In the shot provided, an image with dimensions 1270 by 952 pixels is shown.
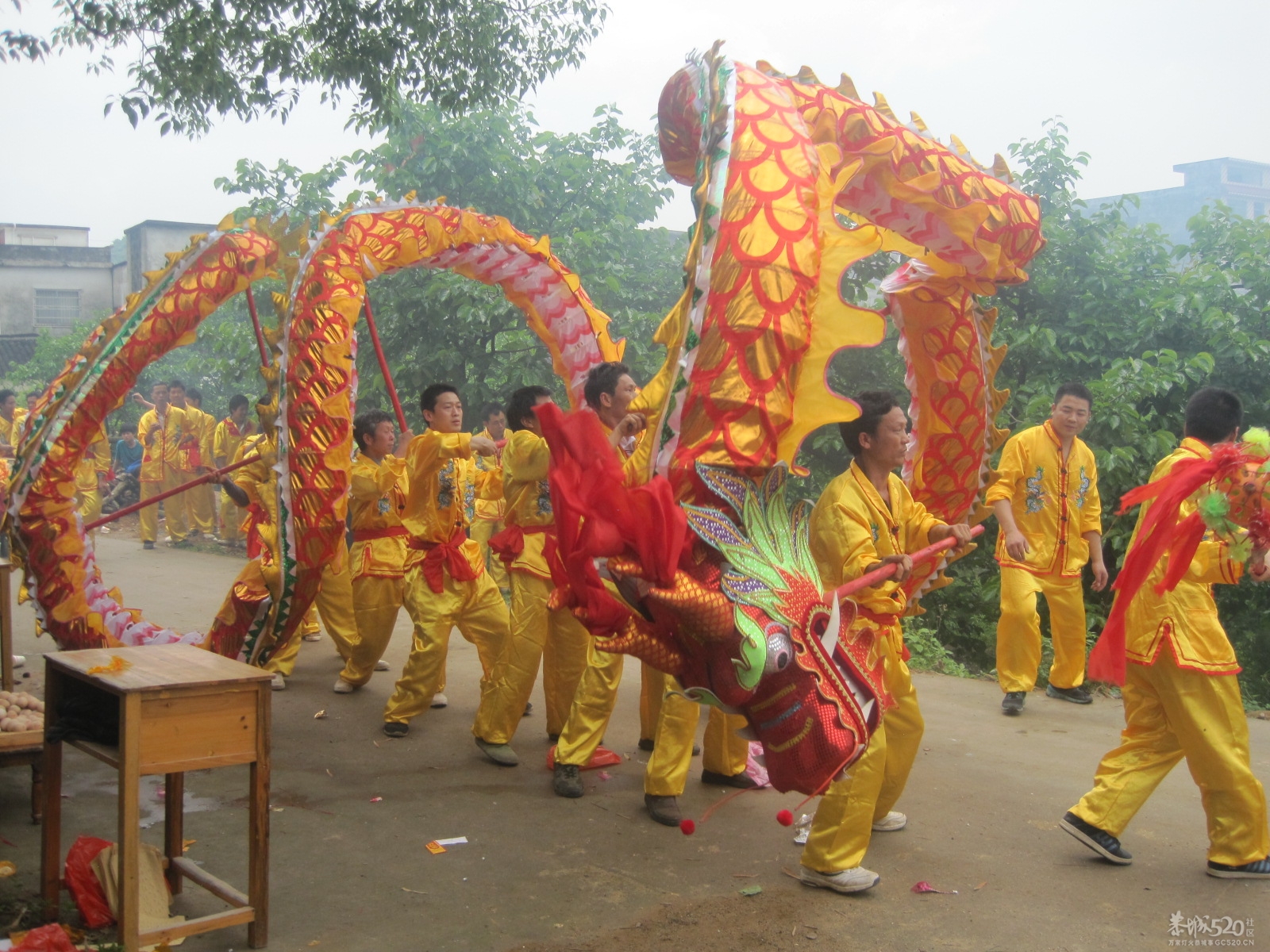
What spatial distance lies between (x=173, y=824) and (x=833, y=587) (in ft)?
7.12

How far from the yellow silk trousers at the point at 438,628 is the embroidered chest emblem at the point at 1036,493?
2.99 metres

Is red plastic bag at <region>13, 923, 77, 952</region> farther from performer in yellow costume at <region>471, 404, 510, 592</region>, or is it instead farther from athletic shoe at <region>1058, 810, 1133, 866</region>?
performer in yellow costume at <region>471, 404, 510, 592</region>

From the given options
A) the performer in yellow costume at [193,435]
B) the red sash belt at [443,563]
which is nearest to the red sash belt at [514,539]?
the red sash belt at [443,563]

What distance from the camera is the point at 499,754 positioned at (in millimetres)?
4848

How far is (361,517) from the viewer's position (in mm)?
5980

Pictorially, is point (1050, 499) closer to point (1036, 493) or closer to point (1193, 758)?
point (1036, 493)

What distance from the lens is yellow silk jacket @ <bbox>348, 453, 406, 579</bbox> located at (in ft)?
19.0

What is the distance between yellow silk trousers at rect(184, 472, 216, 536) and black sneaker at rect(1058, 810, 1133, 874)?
1134cm

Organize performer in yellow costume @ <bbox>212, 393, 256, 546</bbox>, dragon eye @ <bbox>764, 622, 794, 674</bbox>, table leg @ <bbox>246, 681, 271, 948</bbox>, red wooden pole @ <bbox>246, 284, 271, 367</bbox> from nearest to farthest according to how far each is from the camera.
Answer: dragon eye @ <bbox>764, 622, 794, 674</bbox>
table leg @ <bbox>246, 681, 271, 948</bbox>
red wooden pole @ <bbox>246, 284, 271, 367</bbox>
performer in yellow costume @ <bbox>212, 393, 256, 546</bbox>

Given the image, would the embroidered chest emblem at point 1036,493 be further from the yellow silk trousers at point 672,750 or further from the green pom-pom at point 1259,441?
the yellow silk trousers at point 672,750

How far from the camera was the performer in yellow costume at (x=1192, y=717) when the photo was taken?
3.55 m

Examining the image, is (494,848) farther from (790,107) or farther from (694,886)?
(790,107)

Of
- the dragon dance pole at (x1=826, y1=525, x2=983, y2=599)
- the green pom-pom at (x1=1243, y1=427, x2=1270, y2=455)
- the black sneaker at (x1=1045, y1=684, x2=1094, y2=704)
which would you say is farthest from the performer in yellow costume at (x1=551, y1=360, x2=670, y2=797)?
the black sneaker at (x1=1045, y1=684, x2=1094, y2=704)

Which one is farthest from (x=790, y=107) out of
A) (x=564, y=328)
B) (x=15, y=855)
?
(x=15, y=855)
